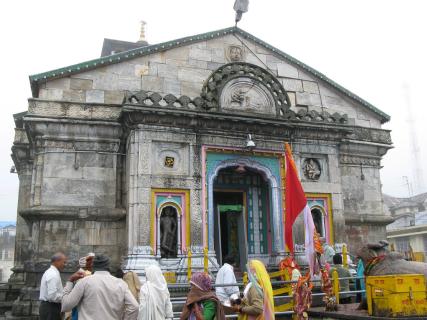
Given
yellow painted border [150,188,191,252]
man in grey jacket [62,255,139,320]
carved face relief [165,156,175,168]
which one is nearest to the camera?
man in grey jacket [62,255,139,320]

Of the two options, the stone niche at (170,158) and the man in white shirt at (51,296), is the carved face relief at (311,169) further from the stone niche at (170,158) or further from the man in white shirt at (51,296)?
the man in white shirt at (51,296)

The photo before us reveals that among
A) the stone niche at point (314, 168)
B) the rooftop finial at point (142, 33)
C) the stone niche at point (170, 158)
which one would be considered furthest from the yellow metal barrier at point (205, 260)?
the rooftop finial at point (142, 33)

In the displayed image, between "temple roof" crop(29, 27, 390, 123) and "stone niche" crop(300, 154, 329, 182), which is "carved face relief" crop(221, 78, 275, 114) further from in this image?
"temple roof" crop(29, 27, 390, 123)

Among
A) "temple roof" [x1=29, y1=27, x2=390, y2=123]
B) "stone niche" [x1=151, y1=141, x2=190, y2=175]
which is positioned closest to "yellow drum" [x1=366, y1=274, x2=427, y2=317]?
"stone niche" [x1=151, y1=141, x2=190, y2=175]

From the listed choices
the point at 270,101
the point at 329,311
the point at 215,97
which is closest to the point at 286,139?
the point at 270,101

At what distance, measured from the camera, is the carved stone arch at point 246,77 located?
48.1 ft

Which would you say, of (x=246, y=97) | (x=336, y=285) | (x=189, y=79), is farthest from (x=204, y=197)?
(x=336, y=285)

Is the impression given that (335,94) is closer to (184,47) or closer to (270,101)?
(270,101)

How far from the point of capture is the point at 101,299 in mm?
5094

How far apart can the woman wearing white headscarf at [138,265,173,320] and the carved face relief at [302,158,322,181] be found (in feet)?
32.9

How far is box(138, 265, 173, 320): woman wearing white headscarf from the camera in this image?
18.7 ft

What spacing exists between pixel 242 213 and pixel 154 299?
31.2ft

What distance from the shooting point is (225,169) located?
15.1 meters

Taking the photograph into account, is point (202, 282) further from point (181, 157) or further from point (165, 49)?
point (165, 49)
